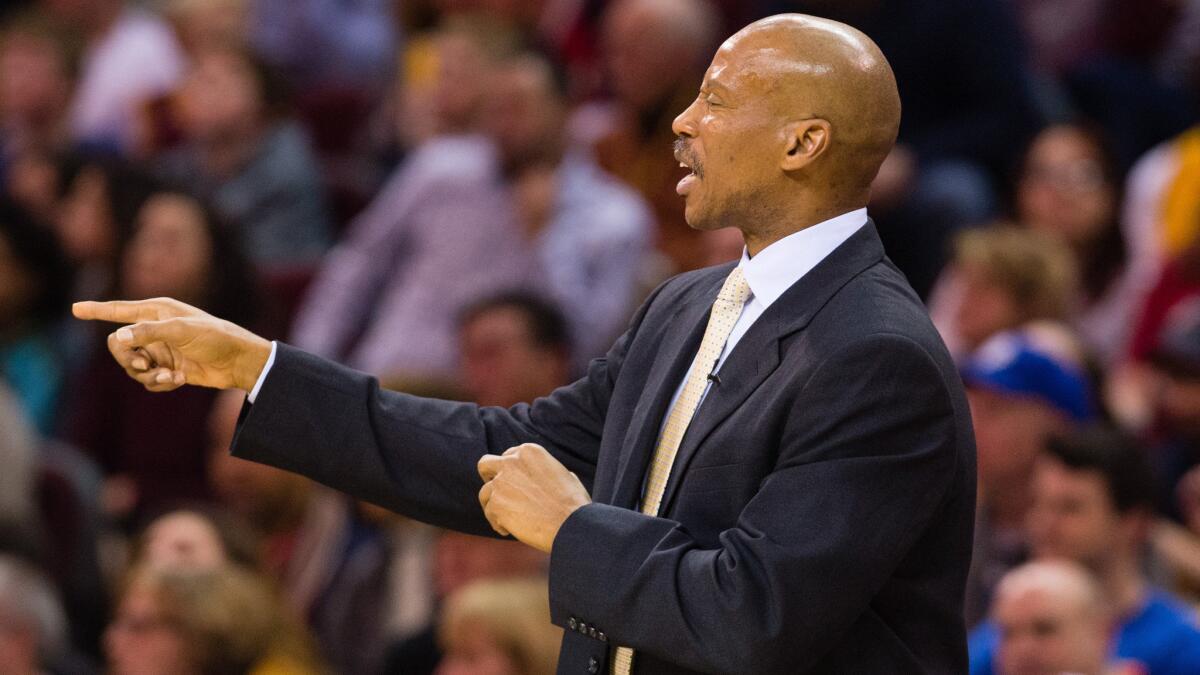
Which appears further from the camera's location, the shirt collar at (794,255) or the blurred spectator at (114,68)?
the blurred spectator at (114,68)

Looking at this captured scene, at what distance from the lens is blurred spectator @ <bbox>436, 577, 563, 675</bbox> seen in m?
4.20

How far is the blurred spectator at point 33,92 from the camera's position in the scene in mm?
7469

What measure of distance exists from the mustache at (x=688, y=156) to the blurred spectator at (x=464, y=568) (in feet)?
8.10

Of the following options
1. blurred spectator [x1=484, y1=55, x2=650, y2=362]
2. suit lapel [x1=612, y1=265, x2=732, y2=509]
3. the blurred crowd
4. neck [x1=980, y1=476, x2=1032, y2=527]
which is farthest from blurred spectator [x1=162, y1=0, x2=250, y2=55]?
suit lapel [x1=612, y1=265, x2=732, y2=509]

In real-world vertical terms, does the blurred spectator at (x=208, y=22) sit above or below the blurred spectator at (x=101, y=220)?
above

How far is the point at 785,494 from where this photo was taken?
2.05m

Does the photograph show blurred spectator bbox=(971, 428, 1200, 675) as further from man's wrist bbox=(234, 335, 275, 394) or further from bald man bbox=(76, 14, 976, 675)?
man's wrist bbox=(234, 335, 275, 394)

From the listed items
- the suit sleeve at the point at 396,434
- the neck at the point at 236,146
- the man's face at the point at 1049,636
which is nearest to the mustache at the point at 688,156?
the suit sleeve at the point at 396,434

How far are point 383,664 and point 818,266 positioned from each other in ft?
8.91

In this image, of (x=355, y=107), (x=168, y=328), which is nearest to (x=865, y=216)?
(x=168, y=328)

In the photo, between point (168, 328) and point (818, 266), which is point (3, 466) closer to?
point (168, 328)

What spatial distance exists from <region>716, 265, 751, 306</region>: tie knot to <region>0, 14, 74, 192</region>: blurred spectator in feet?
18.3

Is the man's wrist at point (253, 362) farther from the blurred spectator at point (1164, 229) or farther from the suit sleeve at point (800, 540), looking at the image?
the blurred spectator at point (1164, 229)

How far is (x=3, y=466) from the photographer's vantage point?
5.24 meters
